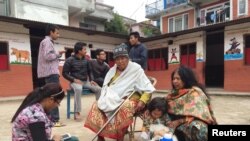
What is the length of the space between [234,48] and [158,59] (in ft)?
17.0

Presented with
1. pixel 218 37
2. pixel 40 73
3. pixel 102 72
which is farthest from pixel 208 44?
pixel 40 73

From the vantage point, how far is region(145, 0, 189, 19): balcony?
21406 mm

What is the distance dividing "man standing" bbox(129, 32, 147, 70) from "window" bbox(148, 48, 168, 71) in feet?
37.8

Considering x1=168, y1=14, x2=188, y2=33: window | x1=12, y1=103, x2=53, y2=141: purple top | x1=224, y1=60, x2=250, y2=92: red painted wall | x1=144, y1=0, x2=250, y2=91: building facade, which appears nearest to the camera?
x1=12, y1=103, x2=53, y2=141: purple top

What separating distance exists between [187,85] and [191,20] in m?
18.4

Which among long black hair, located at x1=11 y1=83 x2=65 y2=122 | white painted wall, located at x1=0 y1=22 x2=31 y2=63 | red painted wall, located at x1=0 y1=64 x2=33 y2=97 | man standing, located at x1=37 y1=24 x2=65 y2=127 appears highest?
white painted wall, located at x1=0 y1=22 x2=31 y2=63

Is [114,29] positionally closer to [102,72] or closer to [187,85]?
[102,72]

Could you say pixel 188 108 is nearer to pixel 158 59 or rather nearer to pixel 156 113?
pixel 156 113

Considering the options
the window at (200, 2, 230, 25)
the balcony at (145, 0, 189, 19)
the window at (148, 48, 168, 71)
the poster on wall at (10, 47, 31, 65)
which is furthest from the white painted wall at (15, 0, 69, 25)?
the window at (200, 2, 230, 25)

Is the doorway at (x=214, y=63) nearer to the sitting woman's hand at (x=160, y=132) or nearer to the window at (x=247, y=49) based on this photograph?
the window at (x=247, y=49)

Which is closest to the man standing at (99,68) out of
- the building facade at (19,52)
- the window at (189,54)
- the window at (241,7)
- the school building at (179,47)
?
the building facade at (19,52)

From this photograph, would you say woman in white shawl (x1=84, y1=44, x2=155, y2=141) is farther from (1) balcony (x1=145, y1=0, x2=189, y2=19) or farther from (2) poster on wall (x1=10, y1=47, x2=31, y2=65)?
(1) balcony (x1=145, y1=0, x2=189, y2=19)

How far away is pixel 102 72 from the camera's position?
229 inches

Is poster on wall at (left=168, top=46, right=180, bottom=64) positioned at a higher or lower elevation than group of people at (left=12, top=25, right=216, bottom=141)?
higher
